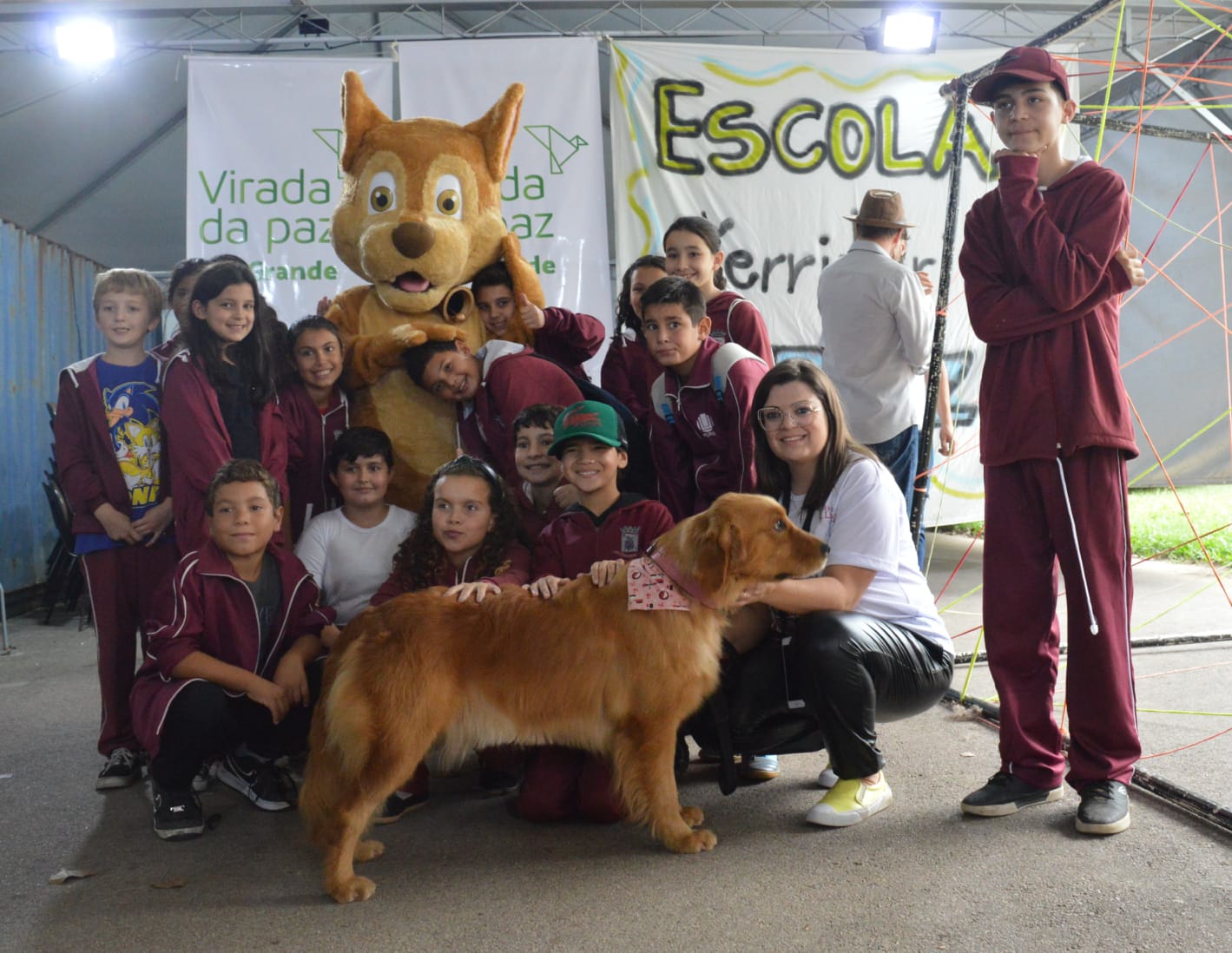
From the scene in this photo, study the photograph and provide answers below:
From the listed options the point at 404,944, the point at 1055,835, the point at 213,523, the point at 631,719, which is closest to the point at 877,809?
the point at 1055,835

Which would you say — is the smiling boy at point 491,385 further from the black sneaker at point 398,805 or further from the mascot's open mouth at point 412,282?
the black sneaker at point 398,805

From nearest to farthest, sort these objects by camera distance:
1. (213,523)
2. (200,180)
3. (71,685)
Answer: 1. (213,523)
2. (71,685)
3. (200,180)

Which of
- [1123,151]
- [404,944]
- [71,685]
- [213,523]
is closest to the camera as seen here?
[404,944]

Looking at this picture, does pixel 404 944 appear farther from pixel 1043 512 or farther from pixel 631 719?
pixel 1043 512

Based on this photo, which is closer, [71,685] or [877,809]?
[877,809]

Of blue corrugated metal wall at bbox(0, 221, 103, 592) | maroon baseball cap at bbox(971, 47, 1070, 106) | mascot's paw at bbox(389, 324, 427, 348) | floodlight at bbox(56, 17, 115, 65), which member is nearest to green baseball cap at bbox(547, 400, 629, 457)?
mascot's paw at bbox(389, 324, 427, 348)

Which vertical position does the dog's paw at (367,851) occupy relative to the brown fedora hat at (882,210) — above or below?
below

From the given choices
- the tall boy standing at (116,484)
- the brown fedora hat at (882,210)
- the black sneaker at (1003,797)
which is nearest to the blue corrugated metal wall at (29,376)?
the tall boy standing at (116,484)

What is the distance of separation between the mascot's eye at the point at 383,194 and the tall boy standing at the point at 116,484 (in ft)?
2.76

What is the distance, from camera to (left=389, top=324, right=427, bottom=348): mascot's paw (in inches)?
136

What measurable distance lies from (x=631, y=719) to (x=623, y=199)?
4576 millimetres

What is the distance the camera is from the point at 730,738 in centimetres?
267

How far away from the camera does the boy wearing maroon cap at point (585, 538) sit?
2697 millimetres

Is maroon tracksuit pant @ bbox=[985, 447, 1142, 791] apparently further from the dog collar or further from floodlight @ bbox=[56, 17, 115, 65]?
floodlight @ bbox=[56, 17, 115, 65]
